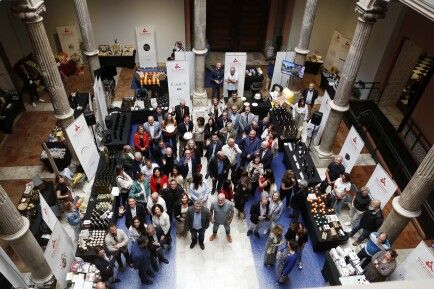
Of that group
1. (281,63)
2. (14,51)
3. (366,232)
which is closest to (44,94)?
(14,51)

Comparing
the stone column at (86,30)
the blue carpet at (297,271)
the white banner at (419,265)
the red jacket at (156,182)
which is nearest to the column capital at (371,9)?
the white banner at (419,265)

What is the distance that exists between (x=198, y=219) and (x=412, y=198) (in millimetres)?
4672

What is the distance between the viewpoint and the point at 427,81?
11414 mm

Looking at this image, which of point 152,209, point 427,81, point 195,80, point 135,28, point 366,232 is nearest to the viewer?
point 152,209

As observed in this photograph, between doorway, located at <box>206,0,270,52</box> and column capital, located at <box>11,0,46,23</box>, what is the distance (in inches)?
370

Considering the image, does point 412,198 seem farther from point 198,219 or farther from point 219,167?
point 198,219

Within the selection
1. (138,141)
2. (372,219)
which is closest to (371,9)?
(372,219)

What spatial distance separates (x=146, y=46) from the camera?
15.4 m

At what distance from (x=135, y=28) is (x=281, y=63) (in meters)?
6.78

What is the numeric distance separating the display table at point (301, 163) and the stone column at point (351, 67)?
807 millimetres

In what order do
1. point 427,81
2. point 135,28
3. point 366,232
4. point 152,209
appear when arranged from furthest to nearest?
point 135,28 → point 427,81 → point 366,232 → point 152,209

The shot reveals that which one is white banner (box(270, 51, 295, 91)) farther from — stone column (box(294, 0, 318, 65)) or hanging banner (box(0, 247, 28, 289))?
hanging banner (box(0, 247, 28, 289))

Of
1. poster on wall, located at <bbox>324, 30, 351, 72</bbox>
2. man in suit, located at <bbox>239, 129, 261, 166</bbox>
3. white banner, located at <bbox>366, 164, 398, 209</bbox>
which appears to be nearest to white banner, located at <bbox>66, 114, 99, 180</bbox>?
man in suit, located at <bbox>239, 129, 261, 166</bbox>

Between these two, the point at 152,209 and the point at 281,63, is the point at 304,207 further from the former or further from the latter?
the point at 281,63
